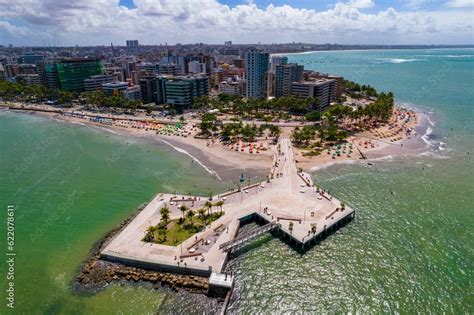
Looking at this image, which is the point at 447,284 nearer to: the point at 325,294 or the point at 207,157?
the point at 325,294

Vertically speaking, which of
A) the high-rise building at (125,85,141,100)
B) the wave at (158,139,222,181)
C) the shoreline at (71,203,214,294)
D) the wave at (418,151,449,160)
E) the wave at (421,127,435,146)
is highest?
the high-rise building at (125,85,141,100)

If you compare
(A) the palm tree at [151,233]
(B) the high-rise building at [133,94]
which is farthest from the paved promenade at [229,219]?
(B) the high-rise building at [133,94]

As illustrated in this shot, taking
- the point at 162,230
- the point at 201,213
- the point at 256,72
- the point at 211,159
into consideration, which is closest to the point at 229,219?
the point at 201,213

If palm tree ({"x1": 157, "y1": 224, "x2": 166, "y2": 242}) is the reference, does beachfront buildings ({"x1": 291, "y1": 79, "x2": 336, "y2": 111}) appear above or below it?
above

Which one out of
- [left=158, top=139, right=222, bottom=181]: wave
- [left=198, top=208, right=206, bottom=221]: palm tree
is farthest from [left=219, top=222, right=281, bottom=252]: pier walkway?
[left=158, top=139, right=222, bottom=181]: wave

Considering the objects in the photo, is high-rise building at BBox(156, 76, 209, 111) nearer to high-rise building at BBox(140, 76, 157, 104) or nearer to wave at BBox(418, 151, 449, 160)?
high-rise building at BBox(140, 76, 157, 104)

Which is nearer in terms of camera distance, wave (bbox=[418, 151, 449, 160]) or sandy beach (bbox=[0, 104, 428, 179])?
sandy beach (bbox=[0, 104, 428, 179])
